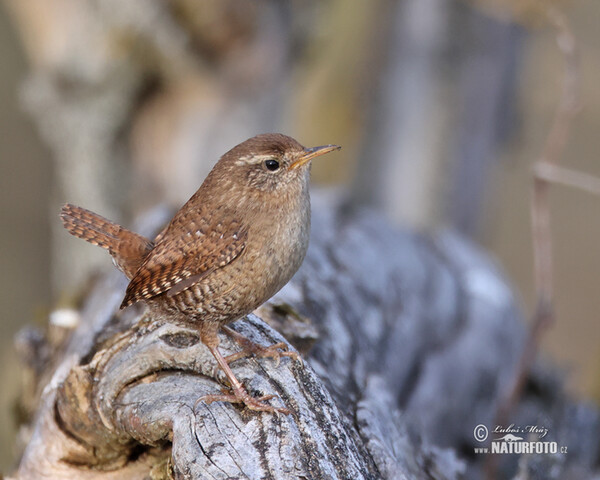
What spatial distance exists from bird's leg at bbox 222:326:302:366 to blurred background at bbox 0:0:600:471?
1.47 metres

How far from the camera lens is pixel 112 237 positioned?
2.68m

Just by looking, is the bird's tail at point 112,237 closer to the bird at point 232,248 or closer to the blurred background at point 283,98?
the bird at point 232,248

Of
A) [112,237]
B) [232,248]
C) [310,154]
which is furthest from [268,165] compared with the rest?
[112,237]

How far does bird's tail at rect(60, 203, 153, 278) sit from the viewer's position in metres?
2.65

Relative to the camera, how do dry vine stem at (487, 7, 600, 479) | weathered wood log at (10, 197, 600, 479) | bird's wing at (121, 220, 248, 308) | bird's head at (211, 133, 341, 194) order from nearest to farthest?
weathered wood log at (10, 197, 600, 479), bird's wing at (121, 220, 248, 308), bird's head at (211, 133, 341, 194), dry vine stem at (487, 7, 600, 479)

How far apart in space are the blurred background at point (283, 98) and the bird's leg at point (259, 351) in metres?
1.47

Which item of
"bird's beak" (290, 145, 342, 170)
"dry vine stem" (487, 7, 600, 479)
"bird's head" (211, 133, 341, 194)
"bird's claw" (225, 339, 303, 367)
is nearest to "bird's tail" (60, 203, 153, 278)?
"bird's head" (211, 133, 341, 194)

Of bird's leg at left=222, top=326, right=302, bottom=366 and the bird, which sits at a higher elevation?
the bird

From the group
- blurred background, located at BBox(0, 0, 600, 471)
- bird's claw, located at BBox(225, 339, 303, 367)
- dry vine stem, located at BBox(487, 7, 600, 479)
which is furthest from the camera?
blurred background, located at BBox(0, 0, 600, 471)

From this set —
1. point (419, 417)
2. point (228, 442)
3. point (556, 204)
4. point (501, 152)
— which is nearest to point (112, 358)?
point (228, 442)

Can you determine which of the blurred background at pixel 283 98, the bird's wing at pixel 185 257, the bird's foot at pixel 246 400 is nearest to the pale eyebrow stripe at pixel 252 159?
the bird's wing at pixel 185 257

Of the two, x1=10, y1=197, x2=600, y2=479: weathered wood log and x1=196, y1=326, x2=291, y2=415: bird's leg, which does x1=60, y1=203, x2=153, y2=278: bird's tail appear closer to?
x1=10, y1=197, x2=600, y2=479: weathered wood log

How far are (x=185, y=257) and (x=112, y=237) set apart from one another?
371 mm

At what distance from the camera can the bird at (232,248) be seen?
2.35m
